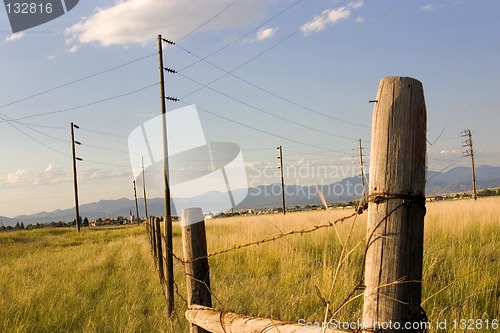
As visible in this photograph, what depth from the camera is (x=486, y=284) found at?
5102 mm

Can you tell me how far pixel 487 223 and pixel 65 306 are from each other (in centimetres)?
911

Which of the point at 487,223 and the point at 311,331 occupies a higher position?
the point at 311,331

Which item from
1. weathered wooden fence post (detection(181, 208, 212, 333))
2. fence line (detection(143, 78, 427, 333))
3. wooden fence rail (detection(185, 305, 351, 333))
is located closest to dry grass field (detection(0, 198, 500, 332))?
weathered wooden fence post (detection(181, 208, 212, 333))

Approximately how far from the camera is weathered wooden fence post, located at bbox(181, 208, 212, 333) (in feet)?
10.6

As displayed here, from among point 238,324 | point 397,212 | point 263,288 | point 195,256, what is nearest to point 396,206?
point 397,212

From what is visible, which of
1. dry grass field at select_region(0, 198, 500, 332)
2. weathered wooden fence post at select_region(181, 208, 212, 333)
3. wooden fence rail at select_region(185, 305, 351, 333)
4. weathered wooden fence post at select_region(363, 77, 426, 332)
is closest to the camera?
weathered wooden fence post at select_region(363, 77, 426, 332)

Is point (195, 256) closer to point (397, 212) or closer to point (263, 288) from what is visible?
point (397, 212)

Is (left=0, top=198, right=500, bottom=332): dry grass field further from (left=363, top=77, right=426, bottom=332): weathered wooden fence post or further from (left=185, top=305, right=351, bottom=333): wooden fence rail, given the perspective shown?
(left=363, top=77, right=426, bottom=332): weathered wooden fence post

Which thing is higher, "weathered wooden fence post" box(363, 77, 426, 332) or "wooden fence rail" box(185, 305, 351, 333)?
"weathered wooden fence post" box(363, 77, 426, 332)

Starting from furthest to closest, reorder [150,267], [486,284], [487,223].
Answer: [487,223] < [150,267] < [486,284]

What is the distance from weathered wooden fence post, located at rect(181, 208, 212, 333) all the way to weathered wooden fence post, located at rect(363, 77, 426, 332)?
1.82 meters

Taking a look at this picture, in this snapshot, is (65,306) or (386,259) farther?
(65,306)

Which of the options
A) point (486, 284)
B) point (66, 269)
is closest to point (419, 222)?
point (486, 284)

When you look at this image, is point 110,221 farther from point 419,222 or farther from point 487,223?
point 419,222
